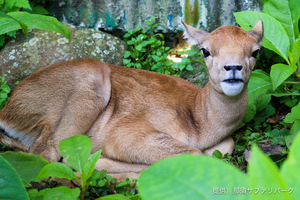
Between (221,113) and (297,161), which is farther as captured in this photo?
(221,113)

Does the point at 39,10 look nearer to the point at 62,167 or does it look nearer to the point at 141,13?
the point at 141,13

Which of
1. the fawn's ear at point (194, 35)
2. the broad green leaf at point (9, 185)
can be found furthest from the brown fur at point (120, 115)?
the broad green leaf at point (9, 185)

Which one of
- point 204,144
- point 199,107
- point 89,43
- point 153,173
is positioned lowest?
point 204,144

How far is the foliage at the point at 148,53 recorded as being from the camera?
5.72 m

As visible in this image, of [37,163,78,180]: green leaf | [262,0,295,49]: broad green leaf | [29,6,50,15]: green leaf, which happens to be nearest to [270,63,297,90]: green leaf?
[262,0,295,49]: broad green leaf

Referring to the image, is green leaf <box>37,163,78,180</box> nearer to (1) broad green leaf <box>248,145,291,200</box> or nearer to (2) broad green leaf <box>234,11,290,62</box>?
(1) broad green leaf <box>248,145,291,200</box>

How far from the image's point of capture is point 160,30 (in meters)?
6.06

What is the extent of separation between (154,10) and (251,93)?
8.15 ft

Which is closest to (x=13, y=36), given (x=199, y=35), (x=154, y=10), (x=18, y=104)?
(x=18, y=104)

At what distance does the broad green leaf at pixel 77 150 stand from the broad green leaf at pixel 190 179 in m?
1.46

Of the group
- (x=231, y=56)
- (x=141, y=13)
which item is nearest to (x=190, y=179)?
(x=231, y=56)

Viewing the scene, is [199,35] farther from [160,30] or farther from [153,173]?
[153,173]

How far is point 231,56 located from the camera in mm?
3400

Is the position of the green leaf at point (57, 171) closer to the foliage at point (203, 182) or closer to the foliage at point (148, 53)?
the foliage at point (203, 182)
